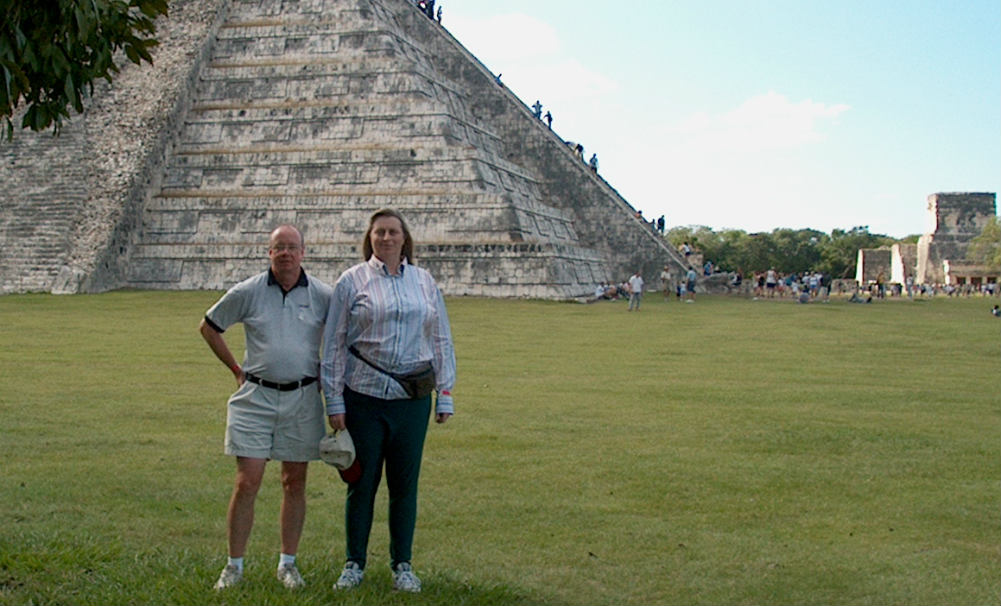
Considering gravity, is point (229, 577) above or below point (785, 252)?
below

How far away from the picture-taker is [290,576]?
4789 mm

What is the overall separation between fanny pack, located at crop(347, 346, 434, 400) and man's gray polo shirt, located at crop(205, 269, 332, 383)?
230mm

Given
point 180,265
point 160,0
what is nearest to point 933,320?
point 180,265

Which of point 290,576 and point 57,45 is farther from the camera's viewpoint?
point 290,576

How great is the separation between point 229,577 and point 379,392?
106 cm

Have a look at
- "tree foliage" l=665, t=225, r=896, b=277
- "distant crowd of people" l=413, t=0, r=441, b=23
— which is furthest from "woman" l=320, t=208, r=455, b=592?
"tree foliage" l=665, t=225, r=896, b=277

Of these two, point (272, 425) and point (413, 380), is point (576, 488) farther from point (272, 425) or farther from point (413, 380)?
point (272, 425)

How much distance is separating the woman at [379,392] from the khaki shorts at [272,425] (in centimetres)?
13

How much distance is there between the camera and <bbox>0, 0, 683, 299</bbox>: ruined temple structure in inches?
1002

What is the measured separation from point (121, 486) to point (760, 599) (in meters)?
3.92

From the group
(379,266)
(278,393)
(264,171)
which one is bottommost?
(278,393)

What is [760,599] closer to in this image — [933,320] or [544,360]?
[544,360]

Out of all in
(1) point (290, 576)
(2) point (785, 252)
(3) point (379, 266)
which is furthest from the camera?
(2) point (785, 252)

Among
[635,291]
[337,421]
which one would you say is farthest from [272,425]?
[635,291]
